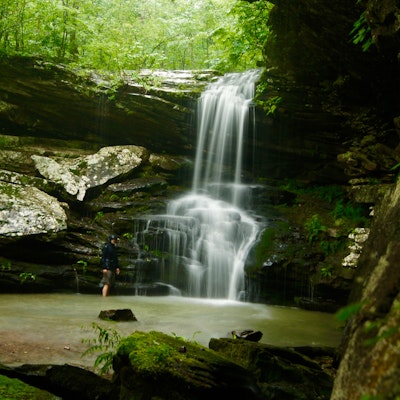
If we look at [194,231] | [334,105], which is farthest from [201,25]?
[194,231]

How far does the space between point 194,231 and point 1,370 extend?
28.2ft

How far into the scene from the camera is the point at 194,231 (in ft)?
40.3

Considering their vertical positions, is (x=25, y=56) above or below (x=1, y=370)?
above

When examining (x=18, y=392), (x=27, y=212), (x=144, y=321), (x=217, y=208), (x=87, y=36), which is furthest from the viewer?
(x=87, y=36)

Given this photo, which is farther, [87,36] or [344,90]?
[87,36]

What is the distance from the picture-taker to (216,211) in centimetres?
1359

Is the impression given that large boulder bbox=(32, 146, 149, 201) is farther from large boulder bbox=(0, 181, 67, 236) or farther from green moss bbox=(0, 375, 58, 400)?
green moss bbox=(0, 375, 58, 400)

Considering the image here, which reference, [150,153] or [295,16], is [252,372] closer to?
[295,16]

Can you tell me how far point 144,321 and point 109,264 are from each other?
10.7 feet

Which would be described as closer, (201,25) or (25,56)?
(25,56)

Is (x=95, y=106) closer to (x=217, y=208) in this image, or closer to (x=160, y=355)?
(x=217, y=208)

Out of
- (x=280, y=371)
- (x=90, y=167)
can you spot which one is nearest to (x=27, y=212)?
(x=90, y=167)

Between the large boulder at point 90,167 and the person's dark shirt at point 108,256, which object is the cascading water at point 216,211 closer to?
the person's dark shirt at point 108,256

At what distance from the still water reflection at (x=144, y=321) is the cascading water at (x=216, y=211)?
0.81m
